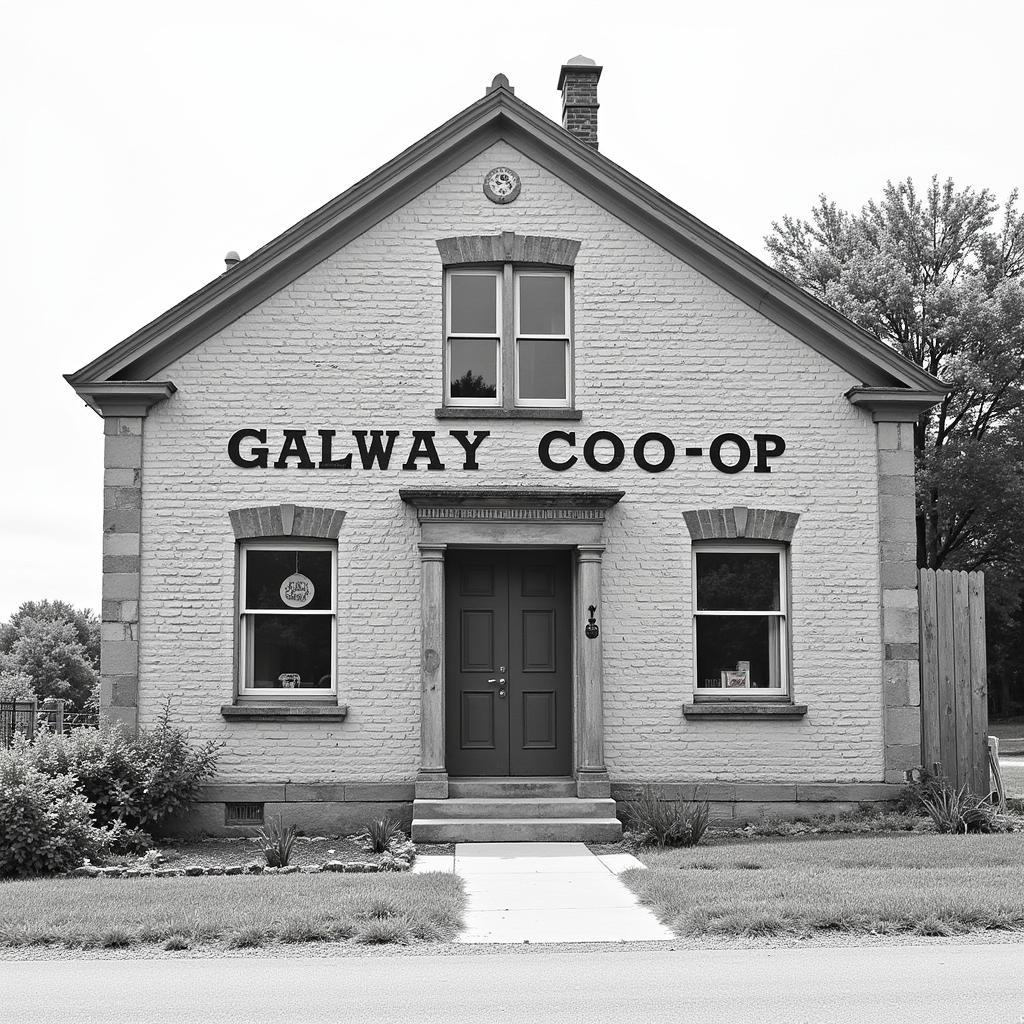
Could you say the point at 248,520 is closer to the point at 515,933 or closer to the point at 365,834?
the point at 365,834

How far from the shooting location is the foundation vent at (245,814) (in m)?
14.4

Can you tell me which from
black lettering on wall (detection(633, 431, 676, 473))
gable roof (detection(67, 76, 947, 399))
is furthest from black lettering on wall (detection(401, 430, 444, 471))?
gable roof (detection(67, 76, 947, 399))

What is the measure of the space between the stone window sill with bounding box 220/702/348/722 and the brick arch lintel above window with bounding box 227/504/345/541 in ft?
6.18

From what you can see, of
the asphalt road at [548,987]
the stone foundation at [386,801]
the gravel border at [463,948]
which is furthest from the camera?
the stone foundation at [386,801]

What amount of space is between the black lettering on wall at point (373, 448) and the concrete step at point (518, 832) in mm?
3999

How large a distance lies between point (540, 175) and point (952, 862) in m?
8.69

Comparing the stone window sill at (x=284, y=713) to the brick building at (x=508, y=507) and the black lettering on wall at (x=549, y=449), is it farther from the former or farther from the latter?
the black lettering on wall at (x=549, y=449)

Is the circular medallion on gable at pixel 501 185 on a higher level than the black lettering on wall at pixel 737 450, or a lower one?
higher

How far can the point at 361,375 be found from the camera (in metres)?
15.0

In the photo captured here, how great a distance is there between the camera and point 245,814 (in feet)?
47.2

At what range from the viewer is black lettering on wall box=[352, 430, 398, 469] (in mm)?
14773

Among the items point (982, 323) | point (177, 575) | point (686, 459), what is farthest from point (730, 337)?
point (982, 323)

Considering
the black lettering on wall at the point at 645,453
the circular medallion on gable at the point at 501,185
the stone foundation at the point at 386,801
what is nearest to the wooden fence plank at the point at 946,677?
the stone foundation at the point at 386,801

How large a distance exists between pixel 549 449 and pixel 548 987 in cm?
827
